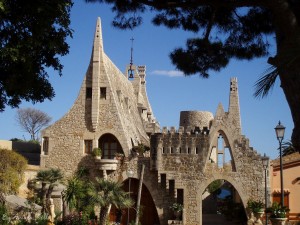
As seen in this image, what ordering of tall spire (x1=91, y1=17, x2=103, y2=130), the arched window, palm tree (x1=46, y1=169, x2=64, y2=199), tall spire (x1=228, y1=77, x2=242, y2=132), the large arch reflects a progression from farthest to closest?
tall spire (x1=228, y1=77, x2=242, y2=132) → the arched window → tall spire (x1=91, y1=17, x2=103, y2=130) → the large arch → palm tree (x1=46, y1=169, x2=64, y2=199)

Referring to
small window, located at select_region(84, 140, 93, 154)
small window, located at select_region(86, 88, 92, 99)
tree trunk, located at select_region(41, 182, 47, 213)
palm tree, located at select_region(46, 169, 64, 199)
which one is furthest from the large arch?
small window, located at select_region(86, 88, 92, 99)

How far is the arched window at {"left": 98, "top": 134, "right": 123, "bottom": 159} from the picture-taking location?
29266mm

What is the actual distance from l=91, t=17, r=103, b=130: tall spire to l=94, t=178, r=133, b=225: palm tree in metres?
10.2

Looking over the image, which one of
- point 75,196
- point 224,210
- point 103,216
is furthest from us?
point 224,210

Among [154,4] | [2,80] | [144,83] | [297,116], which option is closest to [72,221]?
[2,80]

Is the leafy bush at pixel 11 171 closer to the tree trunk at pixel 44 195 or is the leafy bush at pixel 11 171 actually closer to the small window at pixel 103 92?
the tree trunk at pixel 44 195

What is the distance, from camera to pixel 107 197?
18141 mm

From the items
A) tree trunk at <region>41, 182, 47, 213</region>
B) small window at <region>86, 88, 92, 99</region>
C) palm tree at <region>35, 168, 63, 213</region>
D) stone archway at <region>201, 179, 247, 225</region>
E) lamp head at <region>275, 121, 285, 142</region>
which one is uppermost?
small window at <region>86, 88, 92, 99</region>

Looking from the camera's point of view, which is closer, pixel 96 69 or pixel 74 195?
pixel 74 195

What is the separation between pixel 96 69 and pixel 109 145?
4681 mm

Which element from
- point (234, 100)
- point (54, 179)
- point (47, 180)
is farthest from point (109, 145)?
point (234, 100)

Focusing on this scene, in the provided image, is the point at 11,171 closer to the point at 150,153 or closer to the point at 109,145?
the point at 109,145

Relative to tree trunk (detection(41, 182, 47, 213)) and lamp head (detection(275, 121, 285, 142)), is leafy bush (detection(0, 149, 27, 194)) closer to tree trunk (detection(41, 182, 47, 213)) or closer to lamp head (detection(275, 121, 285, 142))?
tree trunk (detection(41, 182, 47, 213))

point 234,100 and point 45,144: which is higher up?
point 234,100
